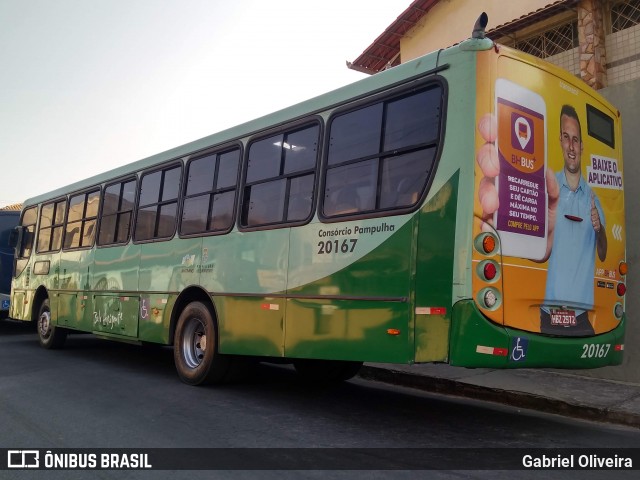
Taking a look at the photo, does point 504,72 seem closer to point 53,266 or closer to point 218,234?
point 218,234

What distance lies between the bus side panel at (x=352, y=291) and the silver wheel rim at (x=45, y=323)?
7.46m

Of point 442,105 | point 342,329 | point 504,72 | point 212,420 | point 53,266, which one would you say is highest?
point 504,72

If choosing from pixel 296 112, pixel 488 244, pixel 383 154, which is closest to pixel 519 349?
pixel 488 244

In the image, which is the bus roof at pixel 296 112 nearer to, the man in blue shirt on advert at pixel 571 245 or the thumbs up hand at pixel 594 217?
the man in blue shirt on advert at pixel 571 245

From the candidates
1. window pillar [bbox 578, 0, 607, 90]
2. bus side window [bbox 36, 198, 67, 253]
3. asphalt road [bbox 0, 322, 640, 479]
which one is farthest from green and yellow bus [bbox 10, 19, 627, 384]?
bus side window [bbox 36, 198, 67, 253]

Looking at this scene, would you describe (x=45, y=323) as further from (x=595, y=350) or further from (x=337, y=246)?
(x=595, y=350)

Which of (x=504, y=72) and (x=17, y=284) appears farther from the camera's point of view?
(x=17, y=284)

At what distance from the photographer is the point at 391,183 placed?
16.8 ft

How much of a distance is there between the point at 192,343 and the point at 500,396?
3941mm

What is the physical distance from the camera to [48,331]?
11.3m

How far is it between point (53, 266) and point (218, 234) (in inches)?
232

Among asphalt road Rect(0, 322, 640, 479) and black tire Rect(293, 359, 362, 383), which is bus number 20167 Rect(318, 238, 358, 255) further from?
black tire Rect(293, 359, 362, 383)

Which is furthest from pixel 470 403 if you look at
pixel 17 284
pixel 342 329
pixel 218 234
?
pixel 17 284

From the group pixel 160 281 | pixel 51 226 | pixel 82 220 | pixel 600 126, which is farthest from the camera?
pixel 51 226
